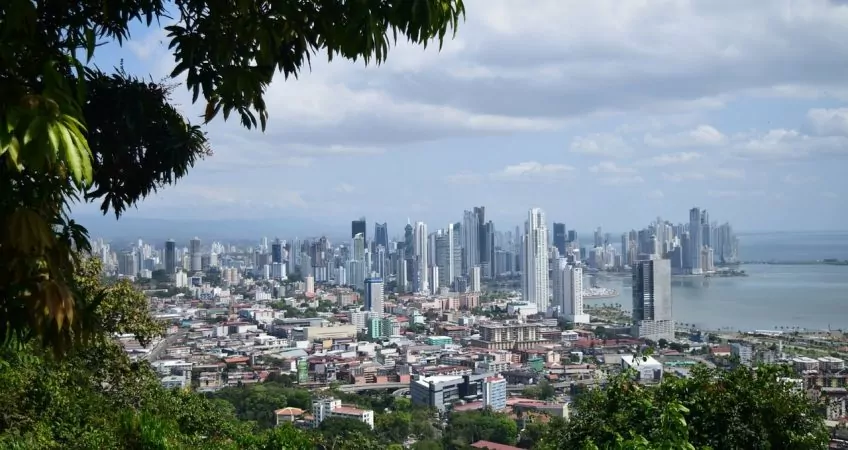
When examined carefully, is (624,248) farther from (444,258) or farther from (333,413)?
(333,413)

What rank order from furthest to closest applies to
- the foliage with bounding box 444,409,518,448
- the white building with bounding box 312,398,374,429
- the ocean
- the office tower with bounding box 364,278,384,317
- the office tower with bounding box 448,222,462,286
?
1. the office tower with bounding box 448,222,462,286
2. the office tower with bounding box 364,278,384,317
3. the ocean
4. the white building with bounding box 312,398,374,429
5. the foliage with bounding box 444,409,518,448

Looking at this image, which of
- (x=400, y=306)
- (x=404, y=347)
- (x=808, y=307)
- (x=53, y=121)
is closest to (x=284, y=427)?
(x=53, y=121)

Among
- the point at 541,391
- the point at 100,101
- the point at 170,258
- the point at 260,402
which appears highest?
the point at 100,101

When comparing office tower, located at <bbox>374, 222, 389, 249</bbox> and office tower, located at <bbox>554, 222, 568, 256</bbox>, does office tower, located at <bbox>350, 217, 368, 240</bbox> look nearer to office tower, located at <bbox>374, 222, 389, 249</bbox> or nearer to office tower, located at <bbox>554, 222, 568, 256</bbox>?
office tower, located at <bbox>374, 222, 389, 249</bbox>

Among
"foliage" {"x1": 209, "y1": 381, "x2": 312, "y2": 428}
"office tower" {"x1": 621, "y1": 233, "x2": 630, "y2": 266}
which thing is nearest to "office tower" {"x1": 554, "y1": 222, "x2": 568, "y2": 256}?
"office tower" {"x1": 621, "y1": 233, "x2": 630, "y2": 266}

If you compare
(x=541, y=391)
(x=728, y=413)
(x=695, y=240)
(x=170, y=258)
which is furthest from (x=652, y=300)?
(x=728, y=413)

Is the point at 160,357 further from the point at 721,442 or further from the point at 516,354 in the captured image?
the point at 721,442
